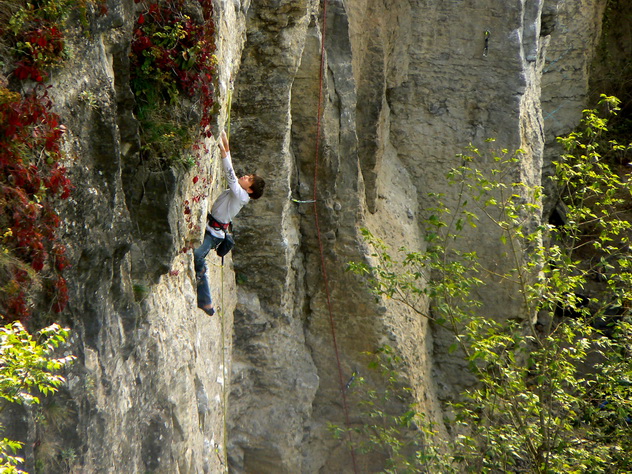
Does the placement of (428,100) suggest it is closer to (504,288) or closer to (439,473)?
(504,288)

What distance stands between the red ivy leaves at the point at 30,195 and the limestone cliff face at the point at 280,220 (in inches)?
7.2

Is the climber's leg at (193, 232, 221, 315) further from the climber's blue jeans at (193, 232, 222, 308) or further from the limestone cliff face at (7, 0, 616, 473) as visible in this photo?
the limestone cliff face at (7, 0, 616, 473)

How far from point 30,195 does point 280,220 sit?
5505 mm

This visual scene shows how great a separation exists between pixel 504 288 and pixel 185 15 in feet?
26.2

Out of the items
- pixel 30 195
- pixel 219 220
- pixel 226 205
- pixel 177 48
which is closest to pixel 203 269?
pixel 219 220

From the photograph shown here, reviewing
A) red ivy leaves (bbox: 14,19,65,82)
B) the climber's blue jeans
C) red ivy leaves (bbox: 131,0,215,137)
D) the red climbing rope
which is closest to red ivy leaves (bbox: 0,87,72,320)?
red ivy leaves (bbox: 14,19,65,82)

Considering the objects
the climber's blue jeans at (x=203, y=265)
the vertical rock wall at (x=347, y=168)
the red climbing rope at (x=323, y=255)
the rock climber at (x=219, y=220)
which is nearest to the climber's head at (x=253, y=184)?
the rock climber at (x=219, y=220)

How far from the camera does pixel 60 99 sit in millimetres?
3951

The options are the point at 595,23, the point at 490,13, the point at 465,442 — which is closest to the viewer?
the point at 465,442

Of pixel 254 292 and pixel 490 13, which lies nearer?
pixel 254 292

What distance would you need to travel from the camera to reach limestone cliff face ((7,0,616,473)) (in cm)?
443

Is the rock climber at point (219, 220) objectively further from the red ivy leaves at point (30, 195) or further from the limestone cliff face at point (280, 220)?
the red ivy leaves at point (30, 195)

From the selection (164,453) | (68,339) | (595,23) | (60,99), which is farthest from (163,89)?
(595,23)

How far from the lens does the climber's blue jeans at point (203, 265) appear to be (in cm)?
666
